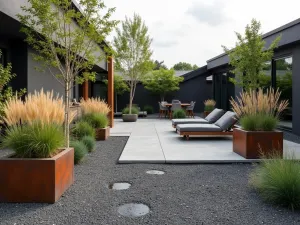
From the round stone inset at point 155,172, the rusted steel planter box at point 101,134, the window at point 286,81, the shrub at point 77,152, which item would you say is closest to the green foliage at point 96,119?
the rusted steel planter box at point 101,134

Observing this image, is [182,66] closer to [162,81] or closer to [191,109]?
[162,81]

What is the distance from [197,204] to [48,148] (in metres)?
1.77

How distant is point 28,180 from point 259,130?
4.18m

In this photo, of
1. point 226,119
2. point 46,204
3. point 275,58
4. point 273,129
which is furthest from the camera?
point 275,58

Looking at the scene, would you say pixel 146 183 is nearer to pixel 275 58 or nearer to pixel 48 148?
pixel 48 148

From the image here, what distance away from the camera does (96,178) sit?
4297 mm

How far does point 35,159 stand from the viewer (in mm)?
3285

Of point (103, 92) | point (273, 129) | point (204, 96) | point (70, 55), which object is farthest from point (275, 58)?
point (103, 92)

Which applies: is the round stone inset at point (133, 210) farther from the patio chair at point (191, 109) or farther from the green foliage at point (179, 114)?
A: the patio chair at point (191, 109)

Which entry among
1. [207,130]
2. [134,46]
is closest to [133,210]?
[207,130]

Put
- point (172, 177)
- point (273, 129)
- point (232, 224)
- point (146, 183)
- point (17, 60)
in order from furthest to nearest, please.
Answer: point (17, 60)
point (273, 129)
point (172, 177)
point (146, 183)
point (232, 224)

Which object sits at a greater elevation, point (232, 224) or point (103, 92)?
point (103, 92)

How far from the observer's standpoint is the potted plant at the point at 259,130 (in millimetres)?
5504

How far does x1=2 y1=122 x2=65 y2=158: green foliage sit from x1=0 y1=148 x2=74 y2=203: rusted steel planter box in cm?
18
